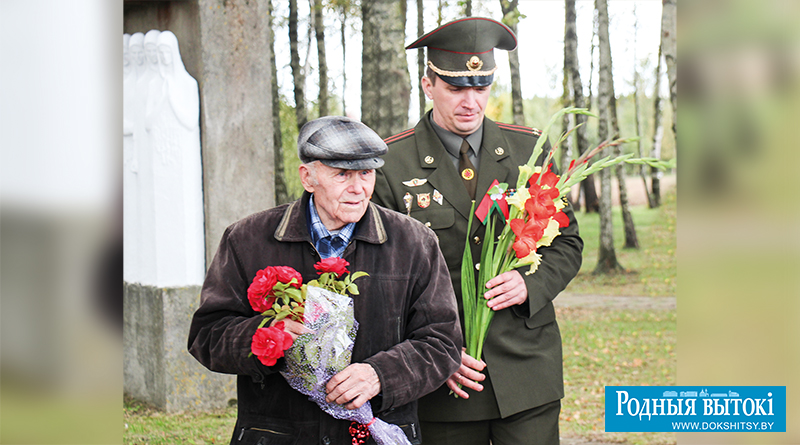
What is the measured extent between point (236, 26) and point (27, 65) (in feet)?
10.8

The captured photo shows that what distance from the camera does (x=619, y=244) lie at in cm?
1558

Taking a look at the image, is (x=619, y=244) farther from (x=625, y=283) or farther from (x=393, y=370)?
(x=393, y=370)

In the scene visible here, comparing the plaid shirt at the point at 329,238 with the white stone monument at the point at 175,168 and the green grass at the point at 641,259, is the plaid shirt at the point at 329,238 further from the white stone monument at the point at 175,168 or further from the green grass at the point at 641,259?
the green grass at the point at 641,259

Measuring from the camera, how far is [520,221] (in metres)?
2.60

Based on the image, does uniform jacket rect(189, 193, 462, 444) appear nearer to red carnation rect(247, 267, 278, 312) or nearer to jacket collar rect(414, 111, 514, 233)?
red carnation rect(247, 267, 278, 312)

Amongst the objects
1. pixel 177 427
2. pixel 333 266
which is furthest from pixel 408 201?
pixel 177 427

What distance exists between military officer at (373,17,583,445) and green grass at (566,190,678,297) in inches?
390

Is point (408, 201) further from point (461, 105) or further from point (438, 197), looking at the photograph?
point (461, 105)

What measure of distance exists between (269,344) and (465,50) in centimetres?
137

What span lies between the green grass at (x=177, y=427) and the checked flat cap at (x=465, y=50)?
10.3 ft

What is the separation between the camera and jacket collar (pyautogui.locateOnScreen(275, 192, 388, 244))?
91.0 inches

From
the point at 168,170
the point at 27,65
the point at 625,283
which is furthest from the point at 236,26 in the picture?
the point at 625,283

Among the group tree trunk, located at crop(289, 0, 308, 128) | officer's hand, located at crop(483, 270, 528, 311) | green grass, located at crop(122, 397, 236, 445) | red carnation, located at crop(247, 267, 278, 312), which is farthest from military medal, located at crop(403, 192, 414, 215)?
tree trunk, located at crop(289, 0, 308, 128)

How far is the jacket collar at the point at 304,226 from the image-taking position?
2311 mm
